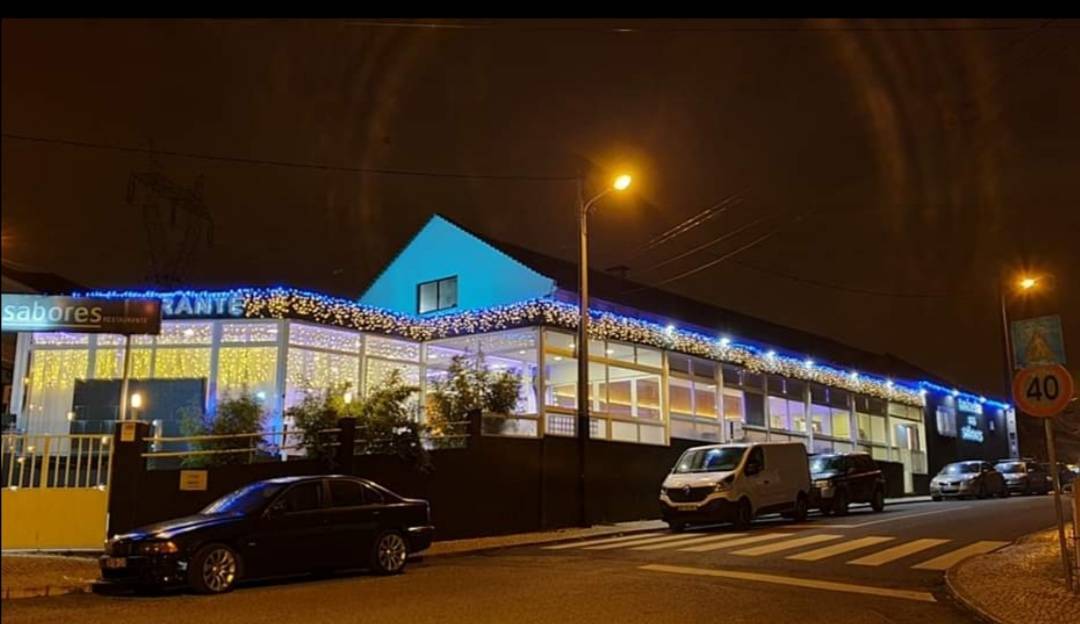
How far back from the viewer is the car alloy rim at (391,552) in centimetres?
1341

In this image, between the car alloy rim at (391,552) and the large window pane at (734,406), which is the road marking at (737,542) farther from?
the large window pane at (734,406)

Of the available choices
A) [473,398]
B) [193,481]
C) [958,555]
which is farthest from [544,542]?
[958,555]

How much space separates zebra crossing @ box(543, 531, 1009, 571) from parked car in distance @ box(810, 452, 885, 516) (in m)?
→ 5.81

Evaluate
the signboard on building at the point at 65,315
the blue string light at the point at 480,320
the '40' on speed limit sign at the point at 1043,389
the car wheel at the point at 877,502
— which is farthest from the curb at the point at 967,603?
the car wheel at the point at 877,502

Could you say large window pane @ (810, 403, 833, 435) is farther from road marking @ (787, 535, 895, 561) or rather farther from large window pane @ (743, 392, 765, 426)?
road marking @ (787, 535, 895, 561)

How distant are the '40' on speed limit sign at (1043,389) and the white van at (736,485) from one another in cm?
901

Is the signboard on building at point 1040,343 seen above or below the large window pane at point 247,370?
below

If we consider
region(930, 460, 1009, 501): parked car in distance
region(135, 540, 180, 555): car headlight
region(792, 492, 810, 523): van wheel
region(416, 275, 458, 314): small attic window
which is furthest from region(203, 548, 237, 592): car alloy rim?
region(930, 460, 1009, 501): parked car in distance

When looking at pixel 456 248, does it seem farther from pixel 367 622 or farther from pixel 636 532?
pixel 367 622

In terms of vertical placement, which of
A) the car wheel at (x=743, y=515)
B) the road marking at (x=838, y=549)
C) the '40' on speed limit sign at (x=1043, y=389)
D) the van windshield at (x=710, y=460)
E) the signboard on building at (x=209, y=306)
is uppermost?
the signboard on building at (x=209, y=306)

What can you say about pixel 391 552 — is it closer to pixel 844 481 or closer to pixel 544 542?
pixel 544 542

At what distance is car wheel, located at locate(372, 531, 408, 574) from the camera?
13.3 metres

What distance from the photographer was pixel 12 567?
2521mm

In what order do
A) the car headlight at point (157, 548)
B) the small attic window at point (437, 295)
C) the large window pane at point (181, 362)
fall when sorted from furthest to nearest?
the small attic window at point (437, 295), the large window pane at point (181, 362), the car headlight at point (157, 548)
